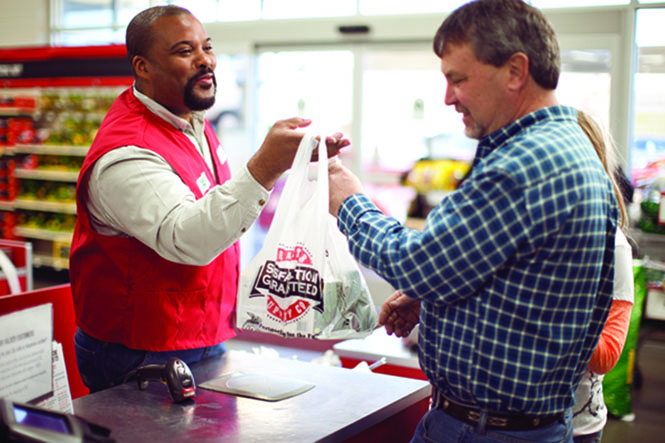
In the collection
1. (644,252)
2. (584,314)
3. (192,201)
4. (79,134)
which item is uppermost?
(79,134)

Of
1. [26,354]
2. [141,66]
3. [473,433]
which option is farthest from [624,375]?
[26,354]

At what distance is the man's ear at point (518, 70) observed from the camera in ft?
3.93

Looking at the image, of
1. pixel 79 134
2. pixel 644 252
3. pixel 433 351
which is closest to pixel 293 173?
pixel 433 351

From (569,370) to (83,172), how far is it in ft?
4.26

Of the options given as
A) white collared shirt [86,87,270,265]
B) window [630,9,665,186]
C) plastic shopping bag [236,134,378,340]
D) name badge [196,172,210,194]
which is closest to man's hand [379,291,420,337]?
plastic shopping bag [236,134,378,340]

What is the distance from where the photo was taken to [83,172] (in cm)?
177

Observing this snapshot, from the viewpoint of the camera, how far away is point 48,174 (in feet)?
24.8

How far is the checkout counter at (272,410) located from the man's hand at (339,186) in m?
0.47

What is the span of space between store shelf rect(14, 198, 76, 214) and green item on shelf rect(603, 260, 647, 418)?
18.7 feet

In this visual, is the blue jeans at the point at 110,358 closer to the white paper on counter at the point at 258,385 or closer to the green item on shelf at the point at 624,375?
the white paper on counter at the point at 258,385

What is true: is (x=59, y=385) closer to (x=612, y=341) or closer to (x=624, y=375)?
(x=612, y=341)

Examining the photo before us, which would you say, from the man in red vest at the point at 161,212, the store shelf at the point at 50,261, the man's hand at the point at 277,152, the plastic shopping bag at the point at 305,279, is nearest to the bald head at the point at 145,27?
the man in red vest at the point at 161,212

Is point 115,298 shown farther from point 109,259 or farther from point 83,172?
point 83,172

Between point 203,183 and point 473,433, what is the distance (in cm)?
107
